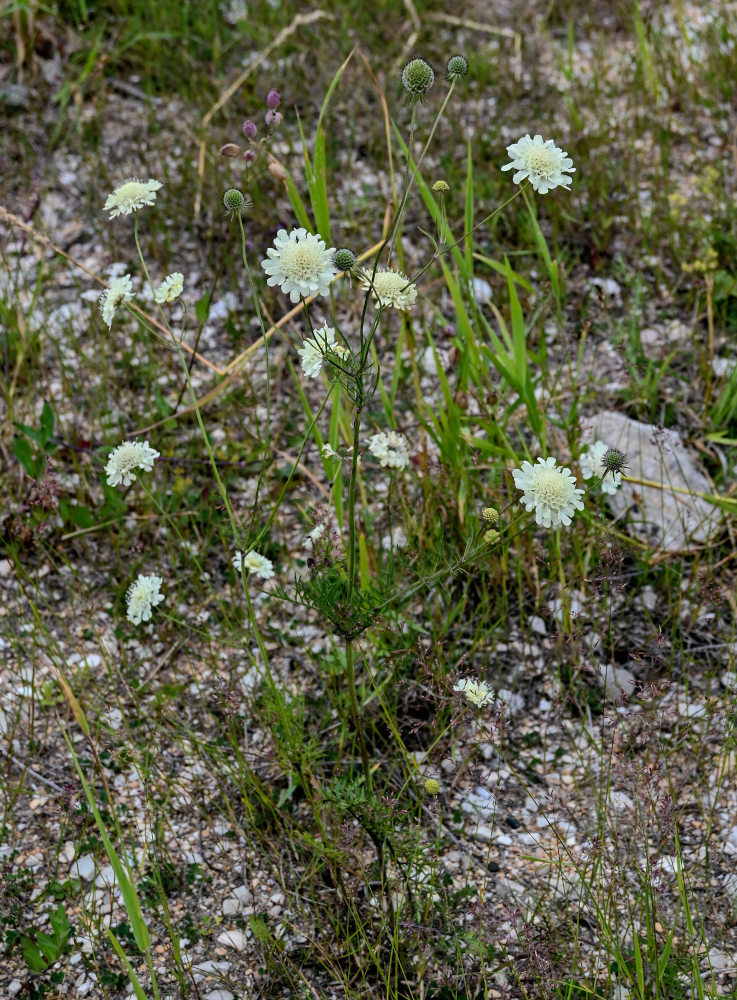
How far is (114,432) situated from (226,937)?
71.3 inches

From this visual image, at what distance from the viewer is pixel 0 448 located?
3217 millimetres

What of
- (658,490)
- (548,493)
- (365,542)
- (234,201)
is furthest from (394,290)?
(658,490)

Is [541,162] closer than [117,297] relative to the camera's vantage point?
Yes

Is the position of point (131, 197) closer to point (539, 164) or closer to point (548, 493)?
point (539, 164)

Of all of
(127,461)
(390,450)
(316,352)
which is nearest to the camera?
(316,352)

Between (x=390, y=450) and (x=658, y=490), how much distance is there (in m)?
1.06

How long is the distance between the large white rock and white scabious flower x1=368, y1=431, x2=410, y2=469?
27.7 inches

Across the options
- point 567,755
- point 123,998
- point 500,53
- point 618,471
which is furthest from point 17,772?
point 500,53

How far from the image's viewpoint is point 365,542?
256cm

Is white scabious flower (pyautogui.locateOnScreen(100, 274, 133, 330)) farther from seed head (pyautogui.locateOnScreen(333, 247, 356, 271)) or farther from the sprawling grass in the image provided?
seed head (pyautogui.locateOnScreen(333, 247, 356, 271))

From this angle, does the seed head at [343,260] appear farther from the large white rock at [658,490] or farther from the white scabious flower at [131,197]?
the large white rock at [658,490]

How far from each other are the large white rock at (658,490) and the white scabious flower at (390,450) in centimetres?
70

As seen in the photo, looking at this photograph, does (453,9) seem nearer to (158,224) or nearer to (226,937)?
(158,224)

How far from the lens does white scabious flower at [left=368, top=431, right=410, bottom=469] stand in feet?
7.86
